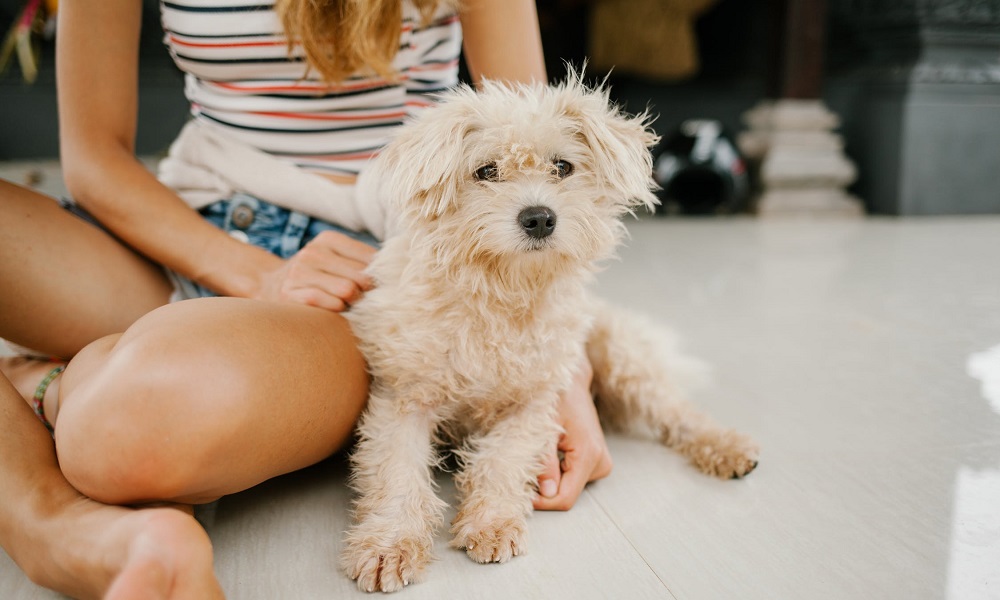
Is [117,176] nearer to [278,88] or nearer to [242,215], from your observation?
[242,215]

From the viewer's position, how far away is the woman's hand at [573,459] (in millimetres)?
1201

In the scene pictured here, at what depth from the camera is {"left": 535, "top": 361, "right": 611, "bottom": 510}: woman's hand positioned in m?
1.20

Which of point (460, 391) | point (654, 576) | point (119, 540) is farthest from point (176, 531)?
point (654, 576)

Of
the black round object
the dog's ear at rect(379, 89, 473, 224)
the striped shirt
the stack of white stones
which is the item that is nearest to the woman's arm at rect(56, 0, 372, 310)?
the striped shirt

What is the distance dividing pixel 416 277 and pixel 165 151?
A: 5.32m

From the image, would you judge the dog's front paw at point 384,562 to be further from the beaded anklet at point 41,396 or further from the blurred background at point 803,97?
the blurred background at point 803,97

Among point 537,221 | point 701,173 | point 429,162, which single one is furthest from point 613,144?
point 701,173

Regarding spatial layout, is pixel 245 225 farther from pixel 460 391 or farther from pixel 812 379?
pixel 812 379

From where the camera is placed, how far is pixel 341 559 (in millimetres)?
1019

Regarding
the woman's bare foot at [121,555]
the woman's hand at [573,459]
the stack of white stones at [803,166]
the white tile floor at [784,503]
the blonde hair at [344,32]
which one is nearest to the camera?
the woman's bare foot at [121,555]

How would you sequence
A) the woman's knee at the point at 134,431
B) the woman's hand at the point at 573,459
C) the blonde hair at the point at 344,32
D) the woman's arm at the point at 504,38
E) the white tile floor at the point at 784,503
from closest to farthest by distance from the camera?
the woman's knee at the point at 134,431
the white tile floor at the point at 784,503
the woman's hand at the point at 573,459
the blonde hair at the point at 344,32
the woman's arm at the point at 504,38

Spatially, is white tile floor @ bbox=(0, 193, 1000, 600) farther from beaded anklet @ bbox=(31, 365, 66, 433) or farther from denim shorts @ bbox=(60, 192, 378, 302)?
denim shorts @ bbox=(60, 192, 378, 302)

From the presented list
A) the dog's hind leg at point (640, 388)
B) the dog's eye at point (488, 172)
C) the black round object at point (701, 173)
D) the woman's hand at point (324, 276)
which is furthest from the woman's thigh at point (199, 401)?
the black round object at point (701, 173)

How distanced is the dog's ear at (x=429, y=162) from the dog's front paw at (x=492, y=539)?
19.2 inches
